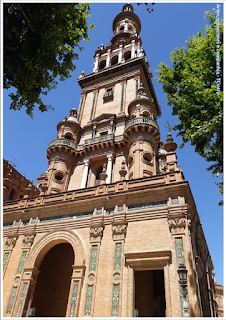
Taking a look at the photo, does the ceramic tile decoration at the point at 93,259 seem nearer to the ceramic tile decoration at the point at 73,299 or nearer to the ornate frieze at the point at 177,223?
the ceramic tile decoration at the point at 73,299

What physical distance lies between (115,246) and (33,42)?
11132 mm

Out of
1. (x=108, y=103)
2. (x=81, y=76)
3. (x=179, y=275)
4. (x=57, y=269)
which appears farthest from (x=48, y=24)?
(x=81, y=76)

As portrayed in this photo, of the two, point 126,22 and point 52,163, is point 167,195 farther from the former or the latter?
point 126,22

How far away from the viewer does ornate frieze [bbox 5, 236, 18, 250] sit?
56.2 ft

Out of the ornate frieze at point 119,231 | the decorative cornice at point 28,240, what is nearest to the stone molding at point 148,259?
the ornate frieze at point 119,231

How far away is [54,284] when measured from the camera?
18047 mm

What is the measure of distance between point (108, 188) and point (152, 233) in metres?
4.50

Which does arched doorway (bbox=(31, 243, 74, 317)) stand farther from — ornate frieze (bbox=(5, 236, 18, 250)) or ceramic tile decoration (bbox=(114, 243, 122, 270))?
ceramic tile decoration (bbox=(114, 243, 122, 270))

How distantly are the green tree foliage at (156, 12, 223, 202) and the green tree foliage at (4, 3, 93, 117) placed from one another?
619 centimetres

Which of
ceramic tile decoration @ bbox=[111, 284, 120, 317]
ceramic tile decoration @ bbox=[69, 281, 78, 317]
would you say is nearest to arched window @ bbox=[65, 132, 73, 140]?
ceramic tile decoration @ bbox=[69, 281, 78, 317]

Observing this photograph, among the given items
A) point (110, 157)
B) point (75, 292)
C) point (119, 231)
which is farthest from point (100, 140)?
point (75, 292)

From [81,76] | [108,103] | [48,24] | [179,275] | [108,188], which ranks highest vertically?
[81,76]

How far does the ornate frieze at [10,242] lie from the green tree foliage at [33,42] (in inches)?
403

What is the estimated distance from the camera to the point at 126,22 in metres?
45.9
